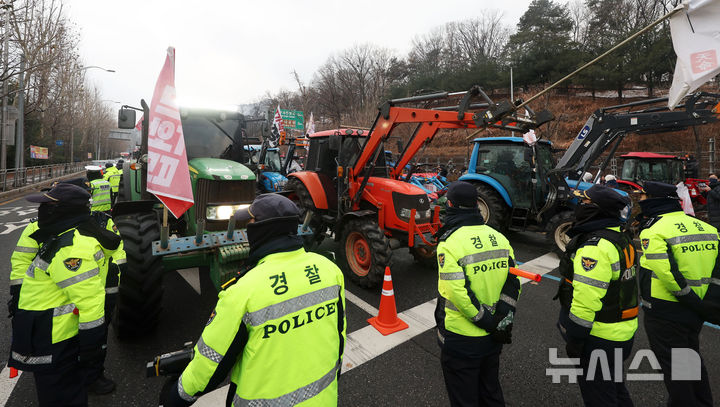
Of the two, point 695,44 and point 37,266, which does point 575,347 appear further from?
point 37,266

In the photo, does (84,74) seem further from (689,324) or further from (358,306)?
(689,324)

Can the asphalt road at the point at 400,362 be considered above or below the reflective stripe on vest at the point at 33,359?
below

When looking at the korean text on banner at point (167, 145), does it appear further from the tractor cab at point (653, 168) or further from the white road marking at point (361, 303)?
the tractor cab at point (653, 168)

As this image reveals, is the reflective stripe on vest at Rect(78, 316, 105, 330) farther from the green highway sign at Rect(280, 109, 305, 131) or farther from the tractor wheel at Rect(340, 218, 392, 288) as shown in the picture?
the green highway sign at Rect(280, 109, 305, 131)

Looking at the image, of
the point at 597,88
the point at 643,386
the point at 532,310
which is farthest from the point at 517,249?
the point at 597,88

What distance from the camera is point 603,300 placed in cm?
224

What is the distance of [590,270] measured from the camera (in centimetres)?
221

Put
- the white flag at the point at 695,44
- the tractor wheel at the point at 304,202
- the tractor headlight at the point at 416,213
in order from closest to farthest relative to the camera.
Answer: the white flag at the point at 695,44 → the tractor headlight at the point at 416,213 → the tractor wheel at the point at 304,202

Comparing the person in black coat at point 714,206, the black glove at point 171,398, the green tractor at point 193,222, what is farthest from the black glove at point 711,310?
the person in black coat at point 714,206

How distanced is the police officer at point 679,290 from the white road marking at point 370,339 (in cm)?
219

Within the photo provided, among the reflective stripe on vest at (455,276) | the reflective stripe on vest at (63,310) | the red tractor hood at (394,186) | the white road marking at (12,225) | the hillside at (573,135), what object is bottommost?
the white road marking at (12,225)

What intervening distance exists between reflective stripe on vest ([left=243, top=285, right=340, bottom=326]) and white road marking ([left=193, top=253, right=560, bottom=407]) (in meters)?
1.97

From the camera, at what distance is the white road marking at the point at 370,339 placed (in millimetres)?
2931

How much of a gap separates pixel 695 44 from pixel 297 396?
3.68 meters
